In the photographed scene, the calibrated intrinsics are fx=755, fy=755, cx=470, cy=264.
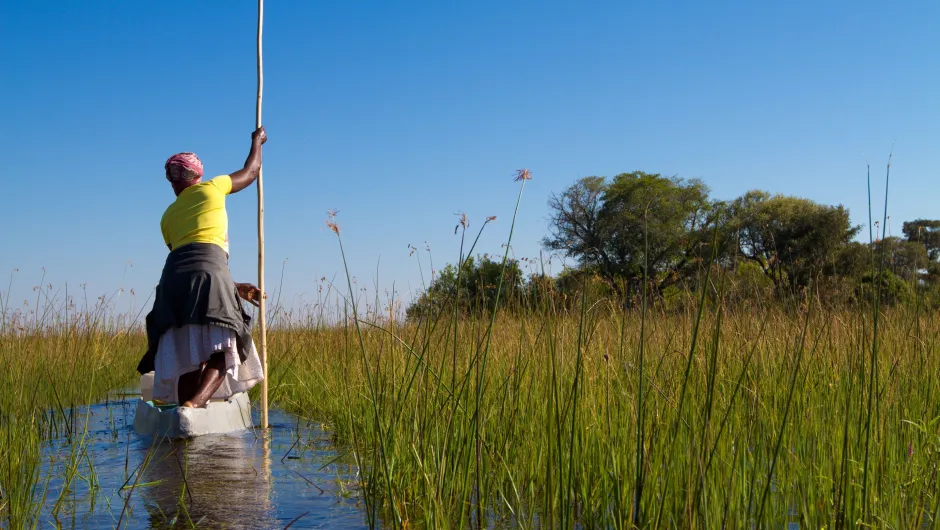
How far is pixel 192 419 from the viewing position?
4652 millimetres

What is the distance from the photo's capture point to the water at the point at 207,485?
2797 mm

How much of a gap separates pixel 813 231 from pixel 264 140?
28688 mm

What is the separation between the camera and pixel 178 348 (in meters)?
4.97

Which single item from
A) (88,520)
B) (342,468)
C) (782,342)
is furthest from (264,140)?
(782,342)

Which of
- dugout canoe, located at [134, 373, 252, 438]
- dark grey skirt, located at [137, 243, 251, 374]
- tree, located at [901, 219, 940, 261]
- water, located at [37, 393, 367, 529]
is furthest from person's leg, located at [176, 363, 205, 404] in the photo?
tree, located at [901, 219, 940, 261]

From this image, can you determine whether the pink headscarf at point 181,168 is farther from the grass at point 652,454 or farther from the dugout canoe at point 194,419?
the grass at point 652,454

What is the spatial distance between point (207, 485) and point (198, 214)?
2.14 m

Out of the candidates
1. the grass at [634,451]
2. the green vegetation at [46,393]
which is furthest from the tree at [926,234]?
the green vegetation at [46,393]

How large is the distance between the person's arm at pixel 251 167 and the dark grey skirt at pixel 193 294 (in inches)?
18.5

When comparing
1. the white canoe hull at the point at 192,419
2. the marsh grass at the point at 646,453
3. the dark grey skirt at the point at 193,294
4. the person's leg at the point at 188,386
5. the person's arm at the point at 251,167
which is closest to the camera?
the marsh grass at the point at 646,453

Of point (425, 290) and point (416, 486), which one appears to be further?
point (425, 290)

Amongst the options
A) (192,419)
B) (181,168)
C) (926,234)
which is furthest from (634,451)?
(926,234)

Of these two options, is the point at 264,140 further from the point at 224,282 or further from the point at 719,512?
the point at 719,512

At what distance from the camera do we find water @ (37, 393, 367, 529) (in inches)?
110
